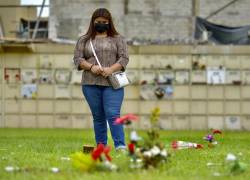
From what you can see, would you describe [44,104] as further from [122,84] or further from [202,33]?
[122,84]

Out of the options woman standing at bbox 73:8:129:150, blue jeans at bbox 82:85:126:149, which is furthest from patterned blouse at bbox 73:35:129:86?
blue jeans at bbox 82:85:126:149

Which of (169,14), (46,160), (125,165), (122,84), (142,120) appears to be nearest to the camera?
(125,165)

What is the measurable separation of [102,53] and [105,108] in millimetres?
674

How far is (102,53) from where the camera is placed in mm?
9961

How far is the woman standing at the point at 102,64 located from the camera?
32.3 ft

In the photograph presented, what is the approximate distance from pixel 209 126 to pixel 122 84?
12901 mm

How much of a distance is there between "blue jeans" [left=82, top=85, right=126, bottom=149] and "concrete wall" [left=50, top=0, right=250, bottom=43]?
14.6 meters

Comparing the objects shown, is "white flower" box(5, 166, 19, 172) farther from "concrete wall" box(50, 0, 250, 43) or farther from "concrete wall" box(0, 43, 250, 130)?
"concrete wall" box(50, 0, 250, 43)

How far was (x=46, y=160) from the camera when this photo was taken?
814cm

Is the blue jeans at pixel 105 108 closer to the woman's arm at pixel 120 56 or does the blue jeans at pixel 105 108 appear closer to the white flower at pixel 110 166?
the woman's arm at pixel 120 56

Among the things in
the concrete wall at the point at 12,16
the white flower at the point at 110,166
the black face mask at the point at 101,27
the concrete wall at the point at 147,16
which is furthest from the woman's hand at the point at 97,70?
the concrete wall at the point at 12,16

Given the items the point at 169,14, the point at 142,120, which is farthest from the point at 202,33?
the point at 142,120

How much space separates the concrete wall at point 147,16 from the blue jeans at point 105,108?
1457cm

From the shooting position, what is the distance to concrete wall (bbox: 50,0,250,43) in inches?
974
